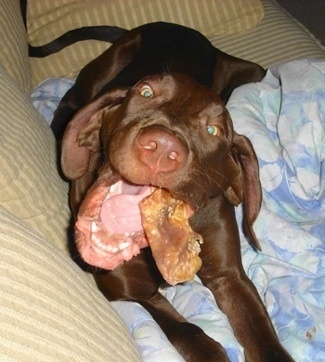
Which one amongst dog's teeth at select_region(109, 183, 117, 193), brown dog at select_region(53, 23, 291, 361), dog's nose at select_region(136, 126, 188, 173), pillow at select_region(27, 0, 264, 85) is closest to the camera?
dog's nose at select_region(136, 126, 188, 173)

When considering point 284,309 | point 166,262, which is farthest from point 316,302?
point 166,262

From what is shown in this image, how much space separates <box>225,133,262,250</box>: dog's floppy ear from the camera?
2.16 m

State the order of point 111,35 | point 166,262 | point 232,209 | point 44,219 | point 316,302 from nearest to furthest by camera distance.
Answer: point 166,262, point 44,219, point 316,302, point 232,209, point 111,35

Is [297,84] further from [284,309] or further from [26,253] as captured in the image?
[26,253]

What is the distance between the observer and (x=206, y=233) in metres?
2.31

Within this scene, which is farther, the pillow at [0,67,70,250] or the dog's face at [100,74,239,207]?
the pillow at [0,67,70,250]

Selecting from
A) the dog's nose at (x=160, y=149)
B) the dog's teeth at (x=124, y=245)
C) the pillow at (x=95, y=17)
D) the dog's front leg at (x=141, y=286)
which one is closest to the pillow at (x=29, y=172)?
the dog's front leg at (x=141, y=286)

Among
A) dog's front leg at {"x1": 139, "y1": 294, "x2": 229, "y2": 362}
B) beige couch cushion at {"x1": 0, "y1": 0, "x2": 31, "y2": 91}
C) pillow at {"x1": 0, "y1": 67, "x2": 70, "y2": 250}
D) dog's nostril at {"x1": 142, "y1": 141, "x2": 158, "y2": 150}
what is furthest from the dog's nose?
beige couch cushion at {"x1": 0, "y1": 0, "x2": 31, "y2": 91}

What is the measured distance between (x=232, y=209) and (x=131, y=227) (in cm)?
67

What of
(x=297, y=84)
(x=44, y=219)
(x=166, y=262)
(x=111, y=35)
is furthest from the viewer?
(x=111, y=35)

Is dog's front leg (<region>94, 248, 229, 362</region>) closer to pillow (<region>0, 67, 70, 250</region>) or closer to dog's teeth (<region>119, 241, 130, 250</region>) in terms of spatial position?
pillow (<region>0, 67, 70, 250</region>)

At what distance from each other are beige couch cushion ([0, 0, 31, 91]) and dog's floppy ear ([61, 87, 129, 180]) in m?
0.88

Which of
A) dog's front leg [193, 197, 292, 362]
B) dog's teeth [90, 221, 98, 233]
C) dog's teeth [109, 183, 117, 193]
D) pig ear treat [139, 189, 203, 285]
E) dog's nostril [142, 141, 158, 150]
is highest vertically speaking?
dog's nostril [142, 141, 158, 150]

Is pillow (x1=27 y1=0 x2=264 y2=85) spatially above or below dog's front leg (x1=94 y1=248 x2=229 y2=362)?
above
